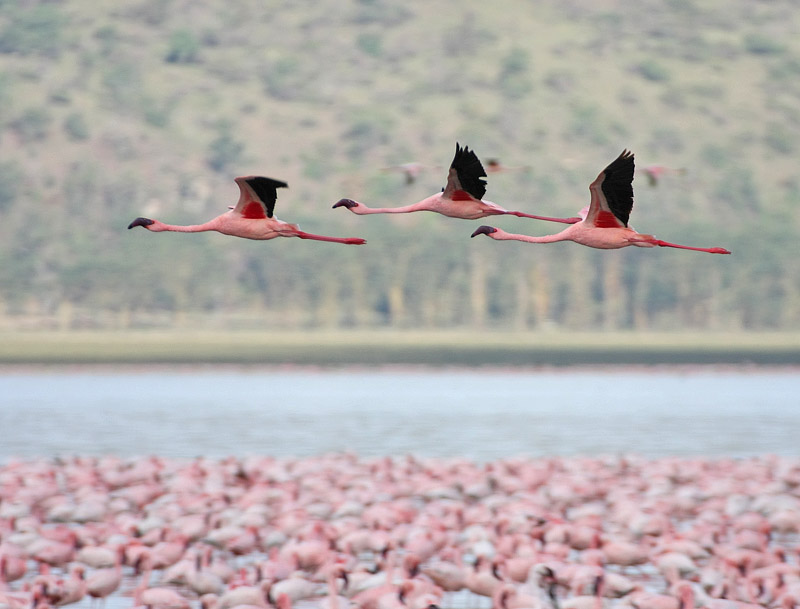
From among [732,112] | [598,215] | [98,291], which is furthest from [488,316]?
[598,215]

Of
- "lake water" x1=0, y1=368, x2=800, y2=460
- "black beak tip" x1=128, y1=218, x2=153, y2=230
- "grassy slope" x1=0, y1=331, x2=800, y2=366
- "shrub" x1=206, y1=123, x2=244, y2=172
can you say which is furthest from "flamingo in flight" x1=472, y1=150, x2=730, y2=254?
"shrub" x1=206, y1=123, x2=244, y2=172

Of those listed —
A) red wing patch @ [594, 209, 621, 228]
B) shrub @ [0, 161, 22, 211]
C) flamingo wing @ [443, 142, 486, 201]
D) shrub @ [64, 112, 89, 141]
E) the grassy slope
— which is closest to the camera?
flamingo wing @ [443, 142, 486, 201]

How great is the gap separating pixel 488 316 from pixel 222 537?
98.6 meters

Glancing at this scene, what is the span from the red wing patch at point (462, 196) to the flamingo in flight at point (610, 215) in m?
0.15

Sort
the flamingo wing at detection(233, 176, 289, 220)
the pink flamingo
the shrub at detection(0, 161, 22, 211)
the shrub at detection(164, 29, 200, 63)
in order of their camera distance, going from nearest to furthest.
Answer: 1. the flamingo wing at detection(233, 176, 289, 220)
2. the pink flamingo
3. the shrub at detection(0, 161, 22, 211)
4. the shrub at detection(164, 29, 200, 63)

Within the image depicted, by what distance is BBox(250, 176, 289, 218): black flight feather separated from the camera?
5.82m

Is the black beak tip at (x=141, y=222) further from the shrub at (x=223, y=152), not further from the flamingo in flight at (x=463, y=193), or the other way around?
the shrub at (x=223, y=152)

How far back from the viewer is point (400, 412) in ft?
147

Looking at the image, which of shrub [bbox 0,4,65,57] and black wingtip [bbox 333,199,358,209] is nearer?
black wingtip [bbox 333,199,358,209]

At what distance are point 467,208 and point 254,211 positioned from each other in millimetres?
943

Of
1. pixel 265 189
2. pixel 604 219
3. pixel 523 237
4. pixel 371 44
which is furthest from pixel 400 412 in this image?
pixel 371 44

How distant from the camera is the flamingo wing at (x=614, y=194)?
232 inches

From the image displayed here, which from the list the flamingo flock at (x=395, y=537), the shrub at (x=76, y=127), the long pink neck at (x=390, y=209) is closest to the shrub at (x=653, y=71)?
the shrub at (x=76, y=127)

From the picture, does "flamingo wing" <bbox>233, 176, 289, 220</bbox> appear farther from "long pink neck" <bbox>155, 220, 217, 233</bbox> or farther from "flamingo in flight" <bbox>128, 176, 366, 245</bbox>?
"long pink neck" <bbox>155, 220, 217, 233</bbox>
